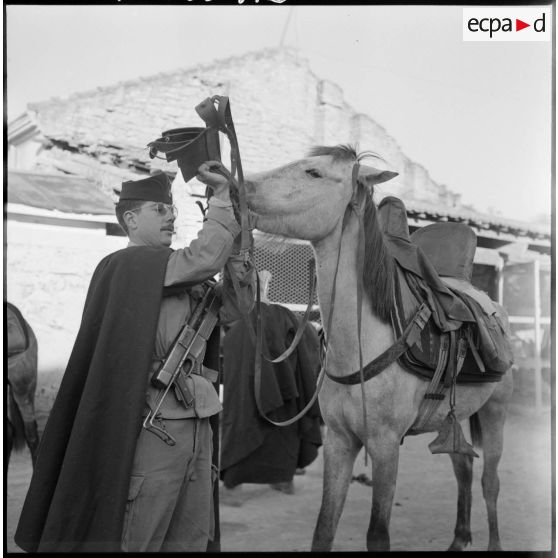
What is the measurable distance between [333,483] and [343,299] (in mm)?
892

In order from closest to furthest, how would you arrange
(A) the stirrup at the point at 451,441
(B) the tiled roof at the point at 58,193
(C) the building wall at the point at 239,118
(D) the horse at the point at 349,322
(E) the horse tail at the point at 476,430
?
(D) the horse at the point at 349,322, (A) the stirrup at the point at 451,441, (E) the horse tail at the point at 476,430, (B) the tiled roof at the point at 58,193, (C) the building wall at the point at 239,118

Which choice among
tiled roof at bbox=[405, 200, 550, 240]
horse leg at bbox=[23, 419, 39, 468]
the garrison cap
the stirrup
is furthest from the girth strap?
tiled roof at bbox=[405, 200, 550, 240]

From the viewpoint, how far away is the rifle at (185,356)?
2502 millimetres

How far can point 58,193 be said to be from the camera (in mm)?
6391

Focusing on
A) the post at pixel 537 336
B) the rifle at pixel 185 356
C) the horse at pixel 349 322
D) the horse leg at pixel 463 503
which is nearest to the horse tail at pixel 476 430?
the horse leg at pixel 463 503

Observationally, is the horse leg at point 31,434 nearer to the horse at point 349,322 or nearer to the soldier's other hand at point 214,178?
the horse at point 349,322

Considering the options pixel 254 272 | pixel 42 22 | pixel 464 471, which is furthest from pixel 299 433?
Result: pixel 42 22

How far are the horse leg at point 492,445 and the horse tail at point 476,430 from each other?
0.06 metres

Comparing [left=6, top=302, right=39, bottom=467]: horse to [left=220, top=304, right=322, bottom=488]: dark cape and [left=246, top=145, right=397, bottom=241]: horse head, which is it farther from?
[left=246, top=145, right=397, bottom=241]: horse head

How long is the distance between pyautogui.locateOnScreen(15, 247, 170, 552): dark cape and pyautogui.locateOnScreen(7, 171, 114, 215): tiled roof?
12.4 ft

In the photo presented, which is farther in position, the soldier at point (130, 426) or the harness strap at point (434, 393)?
the harness strap at point (434, 393)

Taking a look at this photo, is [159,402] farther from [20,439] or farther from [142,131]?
[142,131]

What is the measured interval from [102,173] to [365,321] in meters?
4.74

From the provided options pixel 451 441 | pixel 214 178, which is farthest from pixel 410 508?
pixel 214 178
